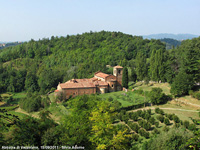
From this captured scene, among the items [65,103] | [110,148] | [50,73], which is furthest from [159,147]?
[50,73]

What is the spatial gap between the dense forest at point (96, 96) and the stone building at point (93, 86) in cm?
189

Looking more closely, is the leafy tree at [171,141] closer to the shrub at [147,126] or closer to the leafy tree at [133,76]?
the shrub at [147,126]

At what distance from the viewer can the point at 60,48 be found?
267 ft

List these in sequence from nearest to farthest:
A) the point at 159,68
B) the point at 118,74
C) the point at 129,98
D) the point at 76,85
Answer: the point at 129,98 → the point at 76,85 → the point at 159,68 → the point at 118,74

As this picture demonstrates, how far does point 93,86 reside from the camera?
3850 centimetres

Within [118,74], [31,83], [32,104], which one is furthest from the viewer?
[31,83]

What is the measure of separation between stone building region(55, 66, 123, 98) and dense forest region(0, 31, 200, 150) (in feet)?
6.20

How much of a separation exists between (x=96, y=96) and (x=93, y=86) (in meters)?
5.29

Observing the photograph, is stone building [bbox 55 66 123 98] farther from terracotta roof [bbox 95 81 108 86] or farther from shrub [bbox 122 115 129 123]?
shrub [bbox 122 115 129 123]

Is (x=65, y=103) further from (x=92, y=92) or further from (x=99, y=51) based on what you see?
(x=99, y=51)

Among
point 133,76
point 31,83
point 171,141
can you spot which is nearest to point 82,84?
point 133,76

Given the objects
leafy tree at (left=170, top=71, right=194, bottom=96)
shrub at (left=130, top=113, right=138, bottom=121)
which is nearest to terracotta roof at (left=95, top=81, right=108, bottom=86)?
leafy tree at (left=170, top=71, right=194, bottom=96)

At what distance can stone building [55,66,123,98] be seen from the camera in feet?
121

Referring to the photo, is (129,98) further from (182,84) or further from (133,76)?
(133,76)
